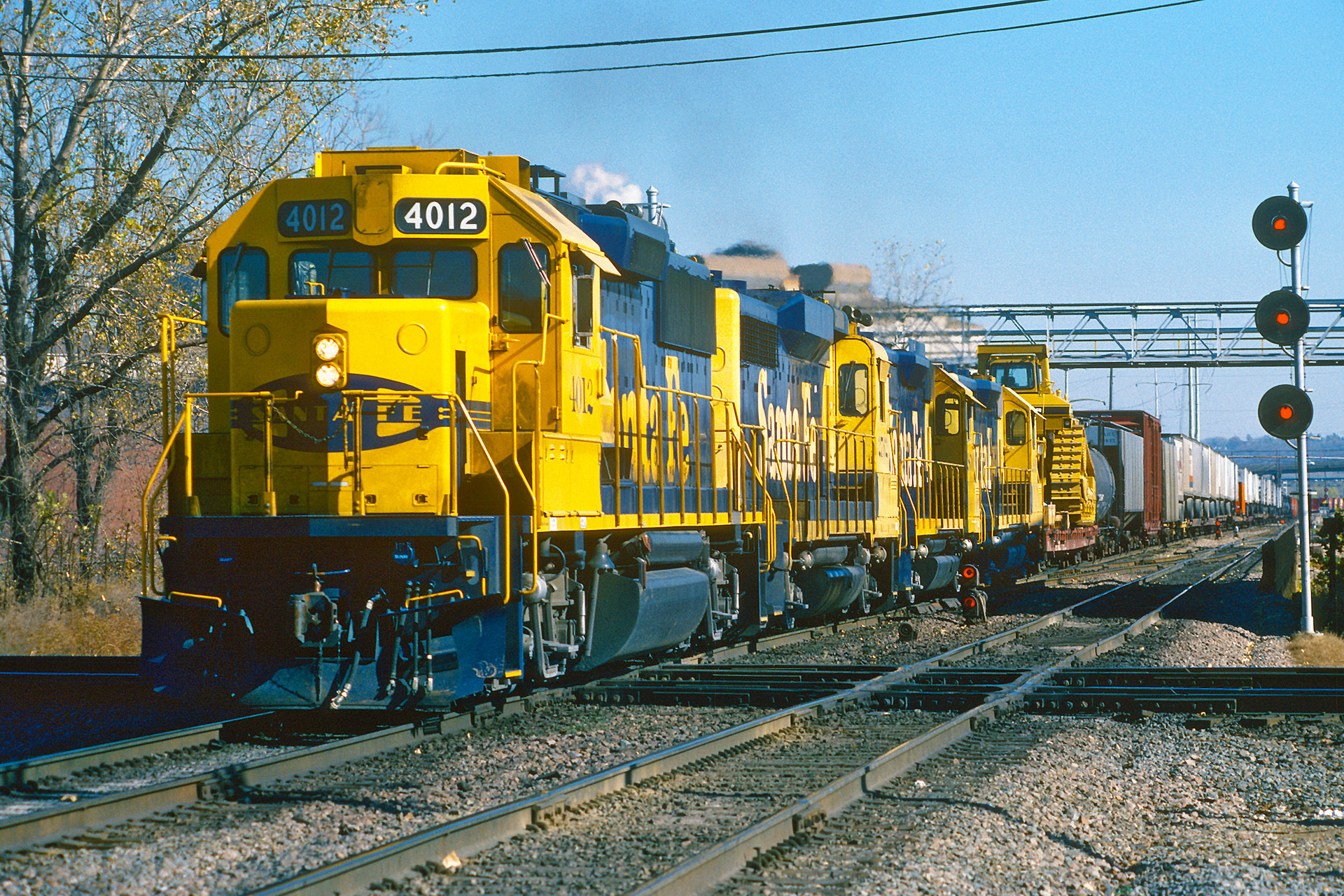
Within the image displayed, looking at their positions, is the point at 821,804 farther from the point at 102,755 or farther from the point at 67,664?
the point at 67,664

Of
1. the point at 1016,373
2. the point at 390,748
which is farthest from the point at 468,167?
the point at 1016,373

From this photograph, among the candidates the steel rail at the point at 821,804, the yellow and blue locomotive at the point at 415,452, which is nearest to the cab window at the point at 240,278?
the yellow and blue locomotive at the point at 415,452

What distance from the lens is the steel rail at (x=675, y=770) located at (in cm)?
472

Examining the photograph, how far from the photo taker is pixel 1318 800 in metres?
6.65

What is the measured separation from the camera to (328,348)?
7.31 m

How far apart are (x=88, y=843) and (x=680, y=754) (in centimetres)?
309

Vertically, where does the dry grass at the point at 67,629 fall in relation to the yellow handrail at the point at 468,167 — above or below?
below

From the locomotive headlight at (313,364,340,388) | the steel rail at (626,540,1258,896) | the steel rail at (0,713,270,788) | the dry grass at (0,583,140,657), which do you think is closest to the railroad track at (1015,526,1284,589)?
the steel rail at (626,540,1258,896)

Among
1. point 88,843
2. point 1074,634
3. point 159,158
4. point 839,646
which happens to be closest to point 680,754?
point 88,843

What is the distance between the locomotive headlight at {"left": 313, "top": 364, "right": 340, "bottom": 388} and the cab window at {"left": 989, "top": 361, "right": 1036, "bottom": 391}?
23829 millimetres

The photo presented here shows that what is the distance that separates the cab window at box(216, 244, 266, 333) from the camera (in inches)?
316

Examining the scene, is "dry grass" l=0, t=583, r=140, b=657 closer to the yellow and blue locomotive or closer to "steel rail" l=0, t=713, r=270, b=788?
"steel rail" l=0, t=713, r=270, b=788

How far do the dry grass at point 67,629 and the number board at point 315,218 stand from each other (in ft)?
23.7

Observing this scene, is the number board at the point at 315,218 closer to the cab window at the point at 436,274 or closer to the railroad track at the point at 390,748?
the cab window at the point at 436,274
